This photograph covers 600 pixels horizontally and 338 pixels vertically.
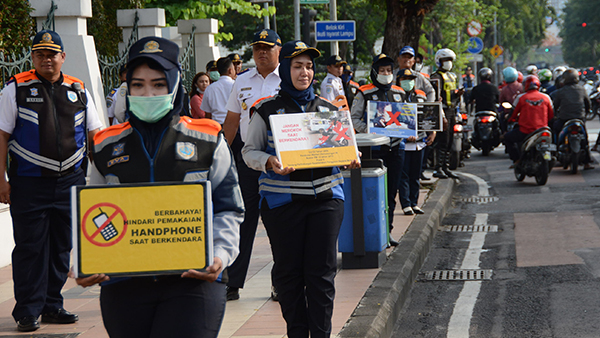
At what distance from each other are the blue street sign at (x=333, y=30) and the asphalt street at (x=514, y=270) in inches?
160

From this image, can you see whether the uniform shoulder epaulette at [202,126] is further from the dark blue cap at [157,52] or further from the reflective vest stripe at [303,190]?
the reflective vest stripe at [303,190]

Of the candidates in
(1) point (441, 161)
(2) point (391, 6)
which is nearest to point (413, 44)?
(2) point (391, 6)

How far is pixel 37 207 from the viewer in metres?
5.63

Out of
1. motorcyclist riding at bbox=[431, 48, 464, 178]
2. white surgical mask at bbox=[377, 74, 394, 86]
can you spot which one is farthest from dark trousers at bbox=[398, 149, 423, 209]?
motorcyclist riding at bbox=[431, 48, 464, 178]

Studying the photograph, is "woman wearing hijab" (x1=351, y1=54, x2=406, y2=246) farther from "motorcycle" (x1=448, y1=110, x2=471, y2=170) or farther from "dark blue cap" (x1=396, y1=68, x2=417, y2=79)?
"motorcycle" (x1=448, y1=110, x2=471, y2=170)

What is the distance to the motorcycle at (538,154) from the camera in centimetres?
1379

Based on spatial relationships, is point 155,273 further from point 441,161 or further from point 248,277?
point 441,161

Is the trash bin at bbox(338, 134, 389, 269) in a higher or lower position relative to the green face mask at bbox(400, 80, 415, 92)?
lower

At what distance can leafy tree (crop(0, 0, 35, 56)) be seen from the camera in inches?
353

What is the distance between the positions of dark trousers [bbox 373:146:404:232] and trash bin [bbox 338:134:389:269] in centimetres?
130

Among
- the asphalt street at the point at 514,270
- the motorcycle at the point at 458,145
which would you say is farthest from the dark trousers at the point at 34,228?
the motorcycle at the point at 458,145

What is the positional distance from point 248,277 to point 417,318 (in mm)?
1636

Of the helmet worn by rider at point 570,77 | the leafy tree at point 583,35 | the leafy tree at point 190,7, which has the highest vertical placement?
the leafy tree at point 583,35

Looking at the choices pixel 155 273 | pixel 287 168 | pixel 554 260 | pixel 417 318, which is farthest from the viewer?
pixel 554 260
